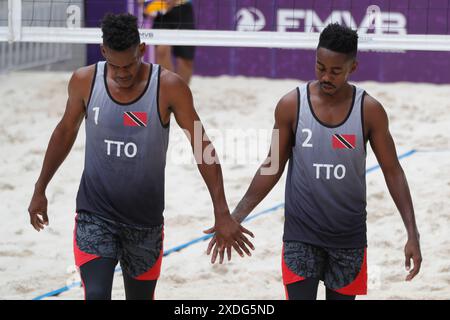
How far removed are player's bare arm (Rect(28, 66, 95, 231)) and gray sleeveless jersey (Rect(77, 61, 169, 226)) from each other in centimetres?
5

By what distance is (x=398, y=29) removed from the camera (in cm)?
1101

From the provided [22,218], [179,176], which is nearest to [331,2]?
[179,176]

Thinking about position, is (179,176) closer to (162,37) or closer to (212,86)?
(162,37)

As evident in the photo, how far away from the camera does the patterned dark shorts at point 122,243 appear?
14.4 feet

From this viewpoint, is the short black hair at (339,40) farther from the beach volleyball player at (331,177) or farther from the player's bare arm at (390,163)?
the player's bare arm at (390,163)

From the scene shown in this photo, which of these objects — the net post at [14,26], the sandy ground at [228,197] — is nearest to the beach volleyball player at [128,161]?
the sandy ground at [228,197]

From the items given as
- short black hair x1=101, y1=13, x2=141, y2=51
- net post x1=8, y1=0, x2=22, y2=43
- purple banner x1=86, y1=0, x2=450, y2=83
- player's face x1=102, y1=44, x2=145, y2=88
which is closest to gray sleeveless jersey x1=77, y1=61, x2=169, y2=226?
player's face x1=102, y1=44, x2=145, y2=88

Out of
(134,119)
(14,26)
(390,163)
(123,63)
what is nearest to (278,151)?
(390,163)

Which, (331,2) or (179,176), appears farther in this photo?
(331,2)

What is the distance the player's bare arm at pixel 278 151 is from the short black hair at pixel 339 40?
0.28m

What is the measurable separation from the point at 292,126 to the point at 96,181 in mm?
926

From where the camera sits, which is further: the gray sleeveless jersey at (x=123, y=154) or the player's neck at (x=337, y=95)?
the gray sleeveless jersey at (x=123, y=154)

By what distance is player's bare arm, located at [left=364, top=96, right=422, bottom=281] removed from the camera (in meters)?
4.23

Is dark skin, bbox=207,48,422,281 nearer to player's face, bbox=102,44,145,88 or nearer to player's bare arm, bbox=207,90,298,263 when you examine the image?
player's bare arm, bbox=207,90,298,263
